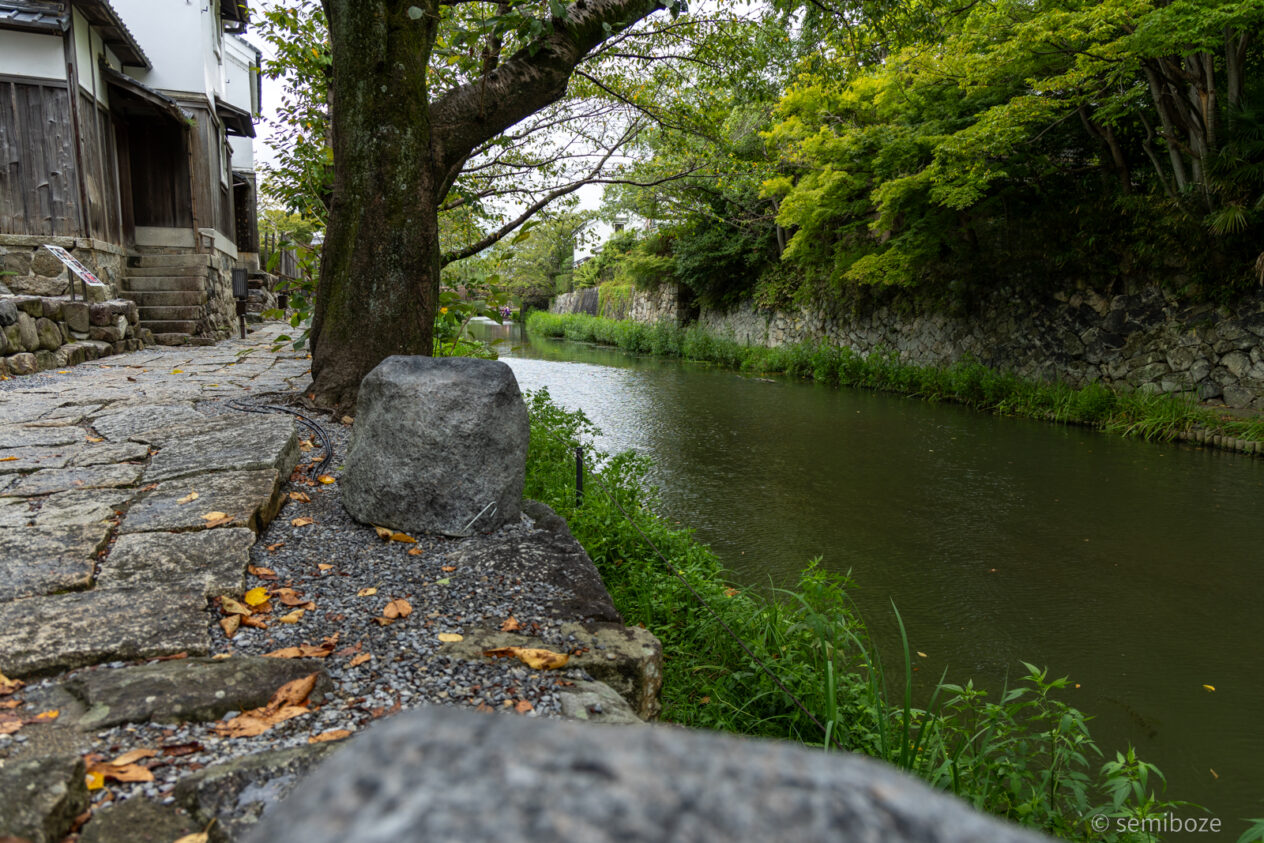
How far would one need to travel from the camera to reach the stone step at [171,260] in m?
11.4

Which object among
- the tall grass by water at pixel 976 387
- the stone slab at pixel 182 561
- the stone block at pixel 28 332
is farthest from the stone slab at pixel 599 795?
the tall grass by water at pixel 976 387

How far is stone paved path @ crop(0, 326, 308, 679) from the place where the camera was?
78.0 inches

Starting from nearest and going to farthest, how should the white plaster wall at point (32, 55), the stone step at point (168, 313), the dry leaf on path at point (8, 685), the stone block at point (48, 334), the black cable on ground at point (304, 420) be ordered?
1. the dry leaf on path at point (8, 685)
2. the black cable on ground at point (304, 420)
3. the stone block at point (48, 334)
4. the white plaster wall at point (32, 55)
5. the stone step at point (168, 313)

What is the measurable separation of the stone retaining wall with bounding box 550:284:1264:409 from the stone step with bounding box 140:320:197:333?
12291mm

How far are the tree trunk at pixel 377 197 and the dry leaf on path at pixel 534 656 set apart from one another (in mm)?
2859

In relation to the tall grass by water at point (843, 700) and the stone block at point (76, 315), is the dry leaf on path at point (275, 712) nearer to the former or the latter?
the tall grass by water at point (843, 700)

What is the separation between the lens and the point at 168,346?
32.2 ft

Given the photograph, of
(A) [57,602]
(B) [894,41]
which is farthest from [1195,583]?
(A) [57,602]

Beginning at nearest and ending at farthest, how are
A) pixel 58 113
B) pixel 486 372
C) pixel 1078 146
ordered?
pixel 486 372 < pixel 58 113 < pixel 1078 146

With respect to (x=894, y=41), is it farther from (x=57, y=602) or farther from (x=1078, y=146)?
(x=57, y=602)

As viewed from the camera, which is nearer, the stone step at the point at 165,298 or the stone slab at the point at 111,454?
the stone slab at the point at 111,454

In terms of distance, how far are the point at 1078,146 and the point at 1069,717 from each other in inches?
464

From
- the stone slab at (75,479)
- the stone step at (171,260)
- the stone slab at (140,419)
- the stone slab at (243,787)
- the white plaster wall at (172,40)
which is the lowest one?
the stone slab at (243,787)

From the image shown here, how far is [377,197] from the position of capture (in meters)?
4.37
